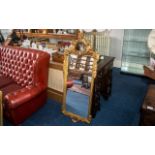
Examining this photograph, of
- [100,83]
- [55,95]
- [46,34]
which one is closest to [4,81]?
[55,95]

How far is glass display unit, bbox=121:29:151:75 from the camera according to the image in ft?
14.8

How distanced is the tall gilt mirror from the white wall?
2883 mm

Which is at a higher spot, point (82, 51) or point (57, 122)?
point (82, 51)

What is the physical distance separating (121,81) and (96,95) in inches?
73.2

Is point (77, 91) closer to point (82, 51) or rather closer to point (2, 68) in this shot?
point (82, 51)

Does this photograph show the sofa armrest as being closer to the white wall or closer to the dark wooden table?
the dark wooden table

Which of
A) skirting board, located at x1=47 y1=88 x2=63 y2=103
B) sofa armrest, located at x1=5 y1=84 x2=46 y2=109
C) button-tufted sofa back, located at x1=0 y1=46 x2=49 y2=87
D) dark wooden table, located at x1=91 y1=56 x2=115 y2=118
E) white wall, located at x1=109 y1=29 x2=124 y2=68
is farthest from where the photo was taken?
white wall, located at x1=109 y1=29 x2=124 y2=68

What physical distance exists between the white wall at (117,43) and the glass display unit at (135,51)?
44 centimetres

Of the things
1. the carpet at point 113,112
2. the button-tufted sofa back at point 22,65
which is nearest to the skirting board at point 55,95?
the carpet at point 113,112

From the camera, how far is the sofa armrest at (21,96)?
2.51 meters

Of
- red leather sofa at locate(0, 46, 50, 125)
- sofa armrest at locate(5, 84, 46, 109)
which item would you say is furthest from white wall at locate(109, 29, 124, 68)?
sofa armrest at locate(5, 84, 46, 109)

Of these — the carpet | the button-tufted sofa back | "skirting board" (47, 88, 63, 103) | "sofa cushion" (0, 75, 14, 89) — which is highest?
the button-tufted sofa back

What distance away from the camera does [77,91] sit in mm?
2777

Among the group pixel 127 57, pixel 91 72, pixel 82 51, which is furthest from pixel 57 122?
pixel 127 57
